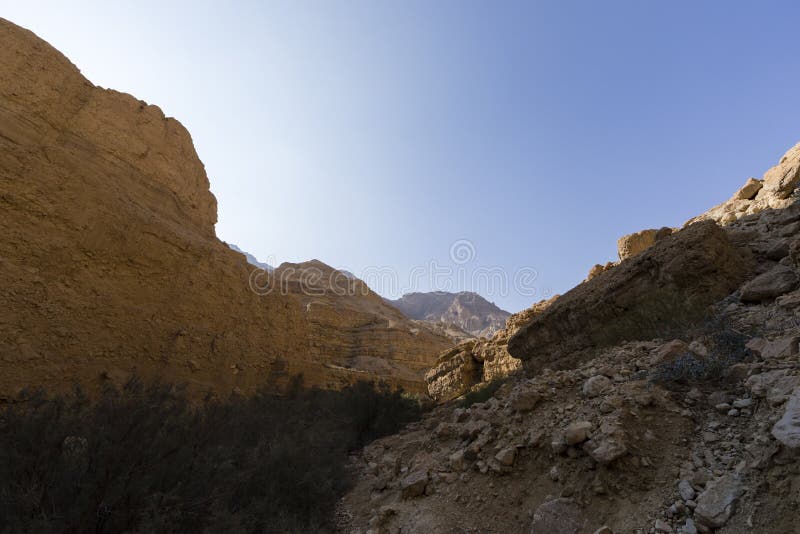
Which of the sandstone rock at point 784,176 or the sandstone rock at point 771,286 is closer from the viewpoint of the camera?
the sandstone rock at point 771,286

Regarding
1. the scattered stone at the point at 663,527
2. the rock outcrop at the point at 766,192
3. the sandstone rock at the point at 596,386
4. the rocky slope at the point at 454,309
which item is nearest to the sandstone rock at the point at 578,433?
the sandstone rock at the point at 596,386

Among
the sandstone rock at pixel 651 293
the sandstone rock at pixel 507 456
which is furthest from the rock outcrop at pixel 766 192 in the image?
the sandstone rock at pixel 507 456

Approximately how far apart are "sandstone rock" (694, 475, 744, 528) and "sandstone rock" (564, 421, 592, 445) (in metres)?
0.85

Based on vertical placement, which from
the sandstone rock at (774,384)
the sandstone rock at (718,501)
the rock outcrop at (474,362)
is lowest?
the sandstone rock at (718,501)

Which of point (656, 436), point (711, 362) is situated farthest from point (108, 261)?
point (711, 362)

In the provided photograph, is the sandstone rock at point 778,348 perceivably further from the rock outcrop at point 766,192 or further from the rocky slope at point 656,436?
the rock outcrop at point 766,192

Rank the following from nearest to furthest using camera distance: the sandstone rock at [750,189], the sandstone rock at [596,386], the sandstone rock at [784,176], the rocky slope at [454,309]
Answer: the sandstone rock at [596,386] → the sandstone rock at [784,176] → the sandstone rock at [750,189] → the rocky slope at [454,309]

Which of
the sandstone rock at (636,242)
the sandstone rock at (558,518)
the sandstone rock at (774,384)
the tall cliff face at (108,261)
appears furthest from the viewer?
the sandstone rock at (636,242)

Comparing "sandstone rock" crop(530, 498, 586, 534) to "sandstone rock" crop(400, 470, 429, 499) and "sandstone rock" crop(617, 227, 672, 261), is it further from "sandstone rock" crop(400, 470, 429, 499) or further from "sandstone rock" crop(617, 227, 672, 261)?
"sandstone rock" crop(617, 227, 672, 261)

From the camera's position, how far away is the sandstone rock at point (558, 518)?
2484 mm

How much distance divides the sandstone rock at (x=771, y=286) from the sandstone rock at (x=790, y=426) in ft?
8.89

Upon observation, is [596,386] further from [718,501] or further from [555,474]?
[718,501]

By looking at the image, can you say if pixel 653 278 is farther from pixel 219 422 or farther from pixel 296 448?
pixel 219 422

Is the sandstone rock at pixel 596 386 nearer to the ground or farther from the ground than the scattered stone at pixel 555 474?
farther from the ground
